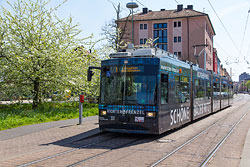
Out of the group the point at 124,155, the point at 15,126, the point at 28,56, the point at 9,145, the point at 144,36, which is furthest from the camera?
the point at 144,36

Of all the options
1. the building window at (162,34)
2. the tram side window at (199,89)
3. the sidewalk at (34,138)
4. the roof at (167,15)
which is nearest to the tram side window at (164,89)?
the sidewalk at (34,138)

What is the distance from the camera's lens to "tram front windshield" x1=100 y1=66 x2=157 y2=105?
32.2ft

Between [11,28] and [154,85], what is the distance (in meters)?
11.6

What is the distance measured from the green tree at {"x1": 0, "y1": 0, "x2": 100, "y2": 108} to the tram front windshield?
315 inches

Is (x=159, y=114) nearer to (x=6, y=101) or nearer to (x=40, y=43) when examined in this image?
(x=40, y=43)

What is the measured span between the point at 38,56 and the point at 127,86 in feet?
30.3

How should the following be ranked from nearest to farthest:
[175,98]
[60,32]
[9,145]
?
[9,145]
[175,98]
[60,32]

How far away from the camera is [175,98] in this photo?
449 inches

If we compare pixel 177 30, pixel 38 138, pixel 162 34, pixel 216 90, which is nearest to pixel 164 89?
pixel 38 138

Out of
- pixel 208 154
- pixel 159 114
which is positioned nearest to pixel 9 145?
pixel 159 114

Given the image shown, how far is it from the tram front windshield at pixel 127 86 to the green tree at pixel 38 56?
799cm

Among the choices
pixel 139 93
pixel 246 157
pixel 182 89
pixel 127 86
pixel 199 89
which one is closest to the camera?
pixel 246 157

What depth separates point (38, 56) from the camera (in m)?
17.5

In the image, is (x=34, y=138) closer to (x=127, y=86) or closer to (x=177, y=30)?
(x=127, y=86)
